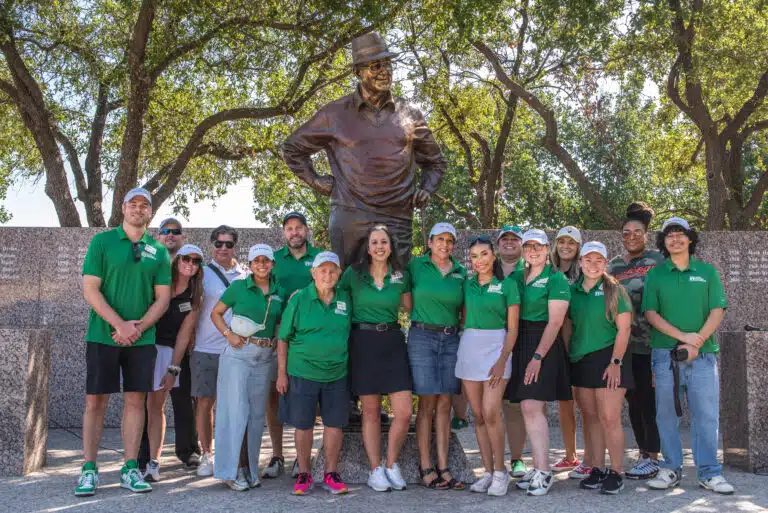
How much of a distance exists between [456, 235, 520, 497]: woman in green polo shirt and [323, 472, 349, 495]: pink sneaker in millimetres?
845

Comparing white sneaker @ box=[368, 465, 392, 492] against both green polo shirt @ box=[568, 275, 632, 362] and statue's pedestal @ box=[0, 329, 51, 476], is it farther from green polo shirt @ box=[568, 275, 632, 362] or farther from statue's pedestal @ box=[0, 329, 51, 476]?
statue's pedestal @ box=[0, 329, 51, 476]

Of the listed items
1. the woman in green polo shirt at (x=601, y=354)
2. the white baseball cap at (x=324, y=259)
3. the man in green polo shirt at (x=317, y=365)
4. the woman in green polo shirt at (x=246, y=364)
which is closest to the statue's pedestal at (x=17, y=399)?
the woman in green polo shirt at (x=246, y=364)

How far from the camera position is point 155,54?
41.9 ft

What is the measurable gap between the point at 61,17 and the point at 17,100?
1636mm

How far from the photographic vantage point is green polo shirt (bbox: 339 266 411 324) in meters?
5.18

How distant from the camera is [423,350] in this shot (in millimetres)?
5184

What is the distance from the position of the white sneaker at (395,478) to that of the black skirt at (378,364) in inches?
20.8

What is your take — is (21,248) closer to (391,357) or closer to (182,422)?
(182,422)

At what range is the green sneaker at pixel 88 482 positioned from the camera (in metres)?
5.05

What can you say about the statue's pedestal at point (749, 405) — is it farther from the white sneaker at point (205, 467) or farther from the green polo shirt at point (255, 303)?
the white sneaker at point (205, 467)

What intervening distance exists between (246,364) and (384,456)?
3.82ft

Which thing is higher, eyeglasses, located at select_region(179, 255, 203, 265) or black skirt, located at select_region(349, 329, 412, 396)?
eyeglasses, located at select_region(179, 255, 203, 265)

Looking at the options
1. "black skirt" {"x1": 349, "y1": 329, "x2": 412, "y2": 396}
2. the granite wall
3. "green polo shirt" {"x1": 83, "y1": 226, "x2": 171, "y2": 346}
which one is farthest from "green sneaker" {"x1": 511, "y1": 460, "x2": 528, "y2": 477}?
the granite wall

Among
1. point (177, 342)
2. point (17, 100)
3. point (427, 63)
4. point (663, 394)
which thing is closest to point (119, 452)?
point (177, 342)
